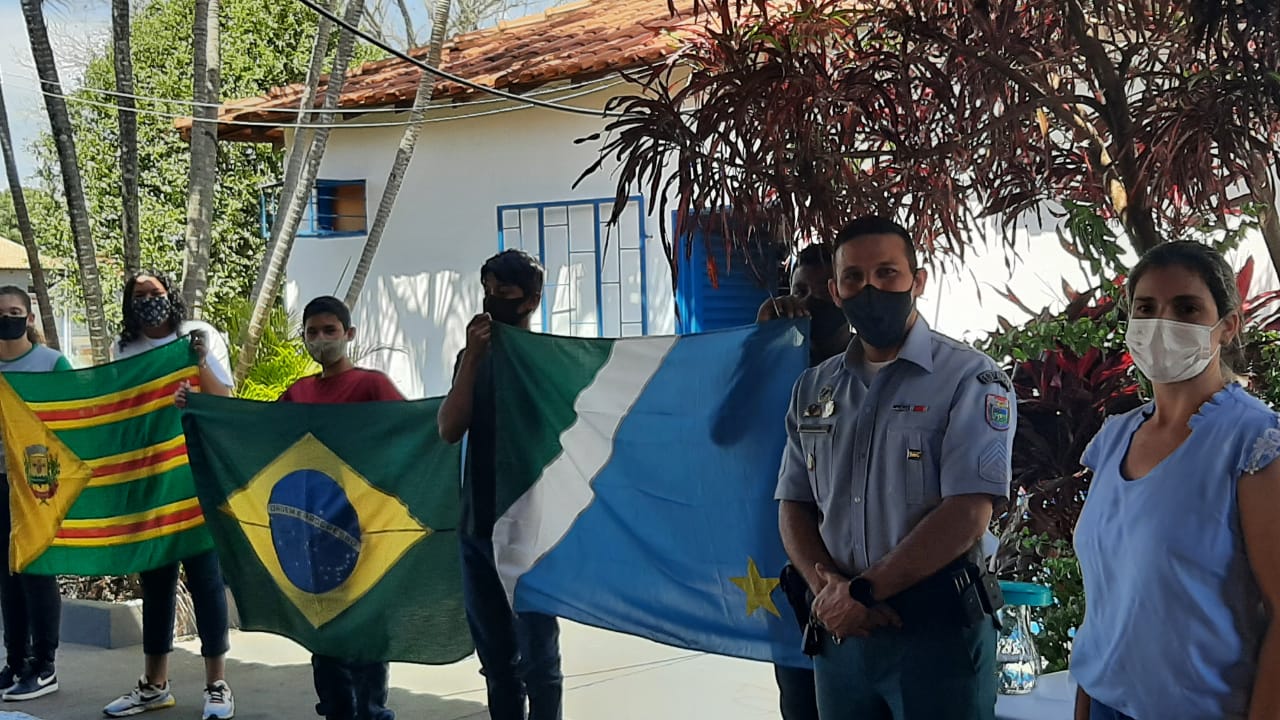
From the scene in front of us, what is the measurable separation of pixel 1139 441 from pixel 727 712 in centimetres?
365

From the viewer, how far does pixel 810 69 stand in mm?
4188

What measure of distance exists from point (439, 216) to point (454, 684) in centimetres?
762

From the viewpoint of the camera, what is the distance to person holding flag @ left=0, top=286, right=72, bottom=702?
22.3 ft

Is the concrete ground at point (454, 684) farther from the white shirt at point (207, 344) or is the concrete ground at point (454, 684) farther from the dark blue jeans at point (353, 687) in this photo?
the white shirt at point (207, 344)

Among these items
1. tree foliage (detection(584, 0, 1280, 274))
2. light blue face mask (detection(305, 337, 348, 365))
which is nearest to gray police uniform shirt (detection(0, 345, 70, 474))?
light blue face mask (detection(305, 337, 348, 365))

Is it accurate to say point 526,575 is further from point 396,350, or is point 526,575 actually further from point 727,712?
point 396,350

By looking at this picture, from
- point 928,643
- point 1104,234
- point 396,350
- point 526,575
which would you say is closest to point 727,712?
point 526,575

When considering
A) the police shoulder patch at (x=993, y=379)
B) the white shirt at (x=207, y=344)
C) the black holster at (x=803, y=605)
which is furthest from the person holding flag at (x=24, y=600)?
the police shoulder patch at (x=993, y=379)

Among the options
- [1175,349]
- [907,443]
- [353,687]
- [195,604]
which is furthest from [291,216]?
[1175,349]

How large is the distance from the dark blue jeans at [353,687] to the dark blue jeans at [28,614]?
6.16 feet

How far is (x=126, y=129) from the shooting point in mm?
9594

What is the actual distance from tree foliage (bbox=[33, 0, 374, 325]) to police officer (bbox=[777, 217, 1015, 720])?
22756mm

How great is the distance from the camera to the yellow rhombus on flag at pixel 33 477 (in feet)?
22.1

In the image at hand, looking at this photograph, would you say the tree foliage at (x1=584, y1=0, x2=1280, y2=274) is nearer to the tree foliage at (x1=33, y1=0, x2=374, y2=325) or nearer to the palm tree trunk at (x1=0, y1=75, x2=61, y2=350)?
the palm tree trunk at (x1=0, y1=75, x2=61, y2=350)
